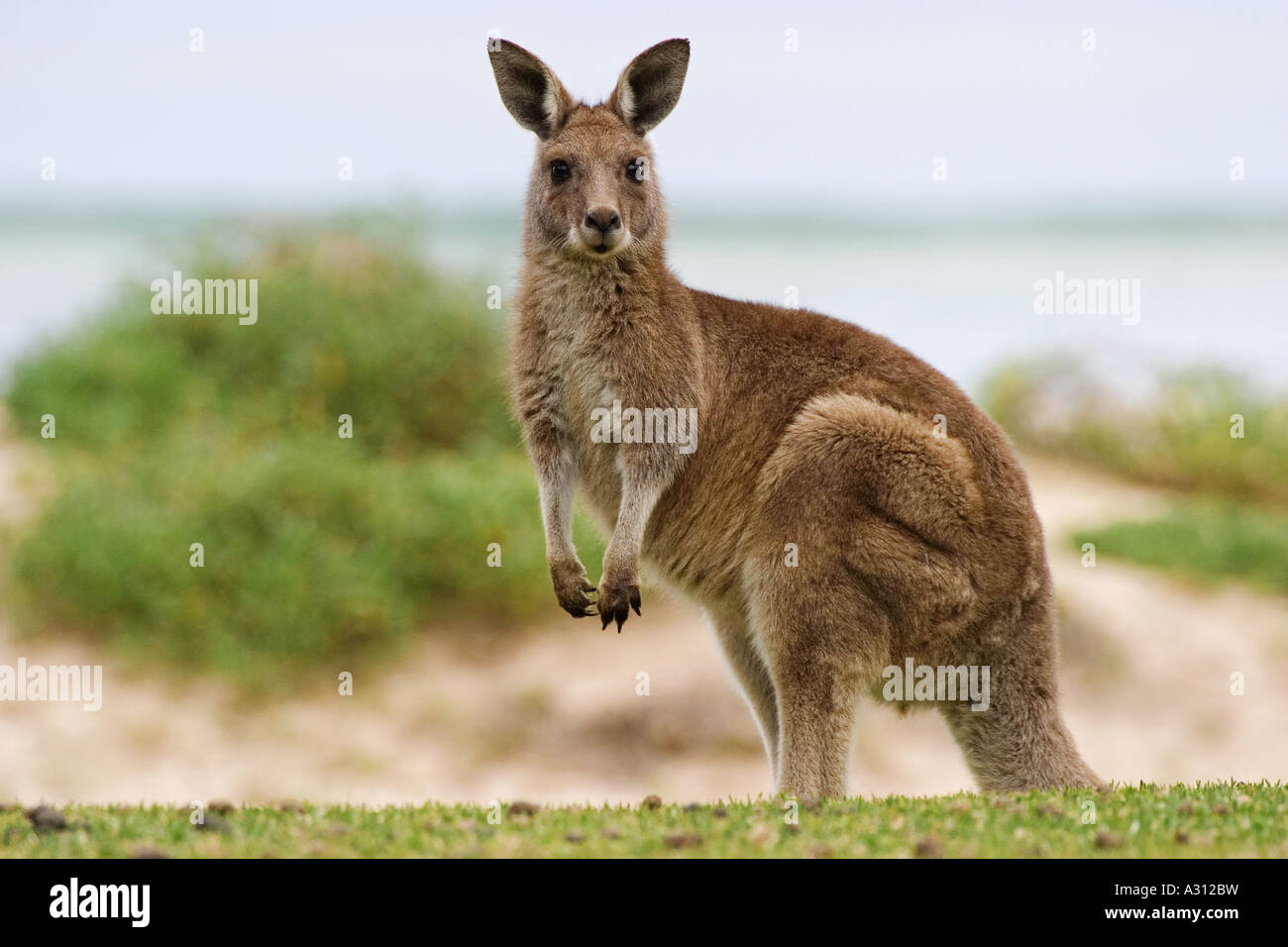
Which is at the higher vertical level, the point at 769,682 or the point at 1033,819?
the point at 769,682

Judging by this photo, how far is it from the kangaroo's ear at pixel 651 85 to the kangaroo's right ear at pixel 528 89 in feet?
0.74

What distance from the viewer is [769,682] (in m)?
5.71

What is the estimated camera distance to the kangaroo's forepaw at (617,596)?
550 cm

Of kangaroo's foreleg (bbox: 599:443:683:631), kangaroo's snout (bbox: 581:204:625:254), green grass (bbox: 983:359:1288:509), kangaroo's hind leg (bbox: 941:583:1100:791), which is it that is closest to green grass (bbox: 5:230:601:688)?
kangaroo's foreleg (bbox: 599:443:683:631)

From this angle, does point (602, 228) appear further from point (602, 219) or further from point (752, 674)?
point (752, 674)

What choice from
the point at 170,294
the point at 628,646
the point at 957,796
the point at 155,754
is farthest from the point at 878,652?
the point at 170,294

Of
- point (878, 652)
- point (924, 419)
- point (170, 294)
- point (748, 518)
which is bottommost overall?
point (878, 652)

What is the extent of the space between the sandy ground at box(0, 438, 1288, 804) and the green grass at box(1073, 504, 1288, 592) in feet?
2.70

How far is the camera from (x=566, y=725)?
1017cm

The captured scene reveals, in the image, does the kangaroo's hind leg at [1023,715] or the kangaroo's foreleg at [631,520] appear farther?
the kangaroo's foreleg at [631,520]

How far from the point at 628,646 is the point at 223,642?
2819 millimetres

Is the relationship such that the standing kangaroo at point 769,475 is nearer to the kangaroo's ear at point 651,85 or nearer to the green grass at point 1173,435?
the kangaroo's ear at point 651,85

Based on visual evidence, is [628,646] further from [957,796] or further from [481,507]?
[957,796]

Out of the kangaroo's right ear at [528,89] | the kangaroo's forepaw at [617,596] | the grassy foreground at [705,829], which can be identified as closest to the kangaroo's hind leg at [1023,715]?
the grassy foreground at [705,829]
